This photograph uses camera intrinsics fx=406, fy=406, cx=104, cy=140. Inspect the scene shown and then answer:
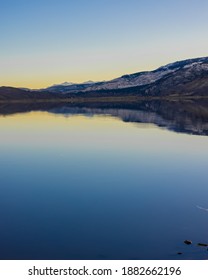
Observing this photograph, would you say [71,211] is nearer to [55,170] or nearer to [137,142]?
[55,170]

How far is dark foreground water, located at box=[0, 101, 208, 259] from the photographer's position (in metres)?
21.4

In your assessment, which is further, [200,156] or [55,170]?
[200,156]

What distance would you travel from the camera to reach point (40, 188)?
33.8 meters

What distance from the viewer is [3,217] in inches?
1037

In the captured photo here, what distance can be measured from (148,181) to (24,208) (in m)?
12.1

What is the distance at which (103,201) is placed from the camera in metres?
29.7

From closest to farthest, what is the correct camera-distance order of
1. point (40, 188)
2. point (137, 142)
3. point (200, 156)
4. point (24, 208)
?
point (24, 208), point (40, 188), point (200, 156), point (137, 142)

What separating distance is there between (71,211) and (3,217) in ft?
14.6

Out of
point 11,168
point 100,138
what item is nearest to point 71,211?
point 11,168

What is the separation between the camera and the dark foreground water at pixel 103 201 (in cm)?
2141

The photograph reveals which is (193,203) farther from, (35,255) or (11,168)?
(11,168)

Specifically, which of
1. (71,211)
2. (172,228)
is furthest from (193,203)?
(71,211)
